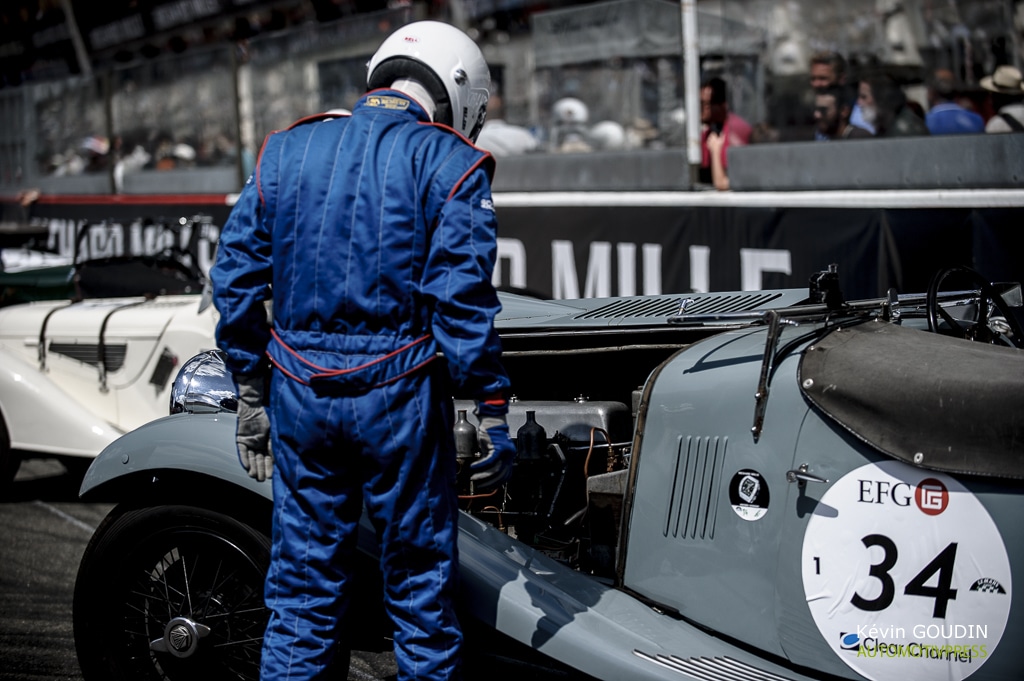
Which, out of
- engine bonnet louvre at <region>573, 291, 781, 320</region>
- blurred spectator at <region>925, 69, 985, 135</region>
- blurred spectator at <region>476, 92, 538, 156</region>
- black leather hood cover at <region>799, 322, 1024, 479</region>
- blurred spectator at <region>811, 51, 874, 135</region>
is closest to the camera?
black leather hood cover at <region>799, 322, 1024, 479</region>

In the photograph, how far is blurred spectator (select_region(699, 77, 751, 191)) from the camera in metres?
7.33

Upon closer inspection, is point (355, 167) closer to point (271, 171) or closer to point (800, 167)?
point (271, 171)

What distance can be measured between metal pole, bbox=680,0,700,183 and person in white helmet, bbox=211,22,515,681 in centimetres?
496

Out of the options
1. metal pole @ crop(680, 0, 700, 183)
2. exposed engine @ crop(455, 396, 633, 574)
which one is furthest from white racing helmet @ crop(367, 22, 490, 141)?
metal pole @ crop(680, 0, 700, 183)

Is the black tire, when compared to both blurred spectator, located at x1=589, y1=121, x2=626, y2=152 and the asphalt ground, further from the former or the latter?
blurred spectator, located at x1=589, y1=121, x2=626, y2=152

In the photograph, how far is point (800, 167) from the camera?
671cm

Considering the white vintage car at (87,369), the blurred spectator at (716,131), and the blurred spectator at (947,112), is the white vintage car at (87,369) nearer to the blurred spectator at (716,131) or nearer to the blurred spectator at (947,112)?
the blurred spectator at (716,131)

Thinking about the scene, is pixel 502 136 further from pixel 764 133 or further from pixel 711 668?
pixel 711 668

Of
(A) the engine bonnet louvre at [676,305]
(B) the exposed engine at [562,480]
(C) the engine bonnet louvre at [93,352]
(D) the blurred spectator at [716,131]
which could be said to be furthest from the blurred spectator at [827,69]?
(C) the engine bonnet louvre at [93,352]

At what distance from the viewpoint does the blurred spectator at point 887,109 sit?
254 inches

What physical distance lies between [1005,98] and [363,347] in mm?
5171

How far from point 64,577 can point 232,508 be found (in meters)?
2.03

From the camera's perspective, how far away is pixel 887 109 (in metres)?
6.71

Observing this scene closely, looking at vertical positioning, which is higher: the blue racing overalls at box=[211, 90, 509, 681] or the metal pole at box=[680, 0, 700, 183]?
the metal pole at box=[680, 0, 700, 183]
